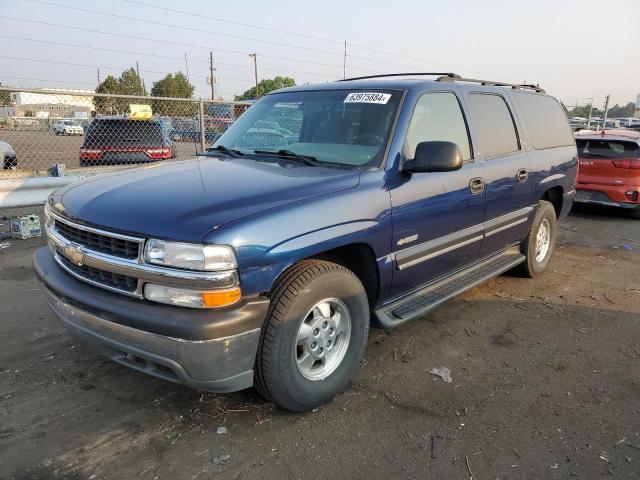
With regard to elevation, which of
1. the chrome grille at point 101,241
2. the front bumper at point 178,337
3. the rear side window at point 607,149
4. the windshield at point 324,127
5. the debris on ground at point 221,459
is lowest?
the debris on ground at point 221,459

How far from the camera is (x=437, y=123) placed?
3740mm

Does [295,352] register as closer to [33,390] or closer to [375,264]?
[375,264]

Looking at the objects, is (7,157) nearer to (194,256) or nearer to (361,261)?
(361,261)

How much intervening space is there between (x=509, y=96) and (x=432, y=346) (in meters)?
2.51

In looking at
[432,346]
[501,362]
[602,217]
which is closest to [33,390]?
[432,346]

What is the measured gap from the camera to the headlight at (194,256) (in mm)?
2326

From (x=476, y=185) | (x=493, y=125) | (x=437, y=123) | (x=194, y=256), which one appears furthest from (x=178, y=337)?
(x=493, y=125)

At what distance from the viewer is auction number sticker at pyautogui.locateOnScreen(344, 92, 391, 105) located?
11.7ft

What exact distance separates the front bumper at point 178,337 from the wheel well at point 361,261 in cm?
70

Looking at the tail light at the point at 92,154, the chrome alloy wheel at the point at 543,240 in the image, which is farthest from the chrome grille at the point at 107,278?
the tail light at the point at 92,154

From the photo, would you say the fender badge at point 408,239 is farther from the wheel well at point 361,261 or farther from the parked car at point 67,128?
the parked car at point 67,128

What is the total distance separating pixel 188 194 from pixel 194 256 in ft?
1.68

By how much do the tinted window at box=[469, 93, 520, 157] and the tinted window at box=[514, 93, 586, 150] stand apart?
1.35 feet

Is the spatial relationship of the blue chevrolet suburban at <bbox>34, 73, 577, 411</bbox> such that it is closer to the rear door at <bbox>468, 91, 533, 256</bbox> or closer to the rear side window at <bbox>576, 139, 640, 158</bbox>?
the rear door at <bbox>468, 91, 533, 256</bbox>
